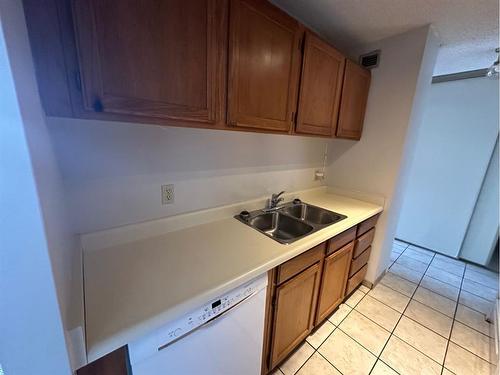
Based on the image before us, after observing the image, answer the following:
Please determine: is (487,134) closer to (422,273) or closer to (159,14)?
(422,273)

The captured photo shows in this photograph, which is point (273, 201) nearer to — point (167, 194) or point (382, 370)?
point (167, 194)

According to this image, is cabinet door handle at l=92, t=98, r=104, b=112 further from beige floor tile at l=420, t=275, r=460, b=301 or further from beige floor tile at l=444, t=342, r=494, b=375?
beige floor tile at l=420, t=275, r=460, b=301

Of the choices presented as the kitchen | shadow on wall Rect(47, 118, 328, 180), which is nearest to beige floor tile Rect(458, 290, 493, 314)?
the kitchen

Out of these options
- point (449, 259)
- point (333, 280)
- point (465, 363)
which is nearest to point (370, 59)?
point (333, 280)

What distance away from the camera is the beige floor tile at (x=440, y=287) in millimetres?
2113

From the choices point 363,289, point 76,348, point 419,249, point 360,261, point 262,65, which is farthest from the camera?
point 419,249

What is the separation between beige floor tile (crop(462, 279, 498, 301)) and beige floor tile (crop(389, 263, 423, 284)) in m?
0.42

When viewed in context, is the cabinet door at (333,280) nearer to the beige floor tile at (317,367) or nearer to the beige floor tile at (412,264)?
the beige floor tile at (317,367)

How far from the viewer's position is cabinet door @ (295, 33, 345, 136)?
1293 millimetres

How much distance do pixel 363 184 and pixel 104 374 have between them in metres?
2.24

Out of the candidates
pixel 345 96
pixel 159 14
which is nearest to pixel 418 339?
pixel 345 96

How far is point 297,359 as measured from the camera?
1.40 meters

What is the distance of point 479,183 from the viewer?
2.46m

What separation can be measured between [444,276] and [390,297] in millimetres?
994
